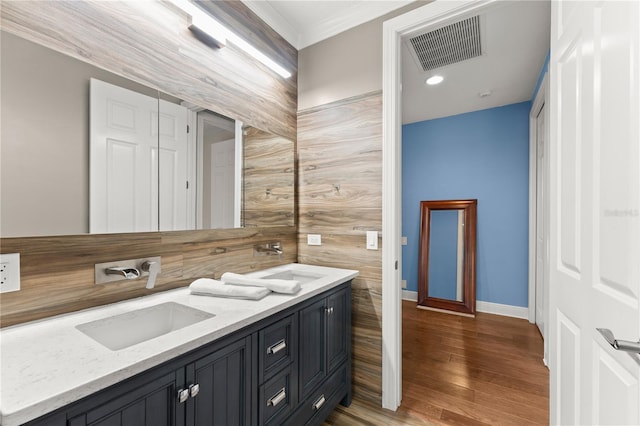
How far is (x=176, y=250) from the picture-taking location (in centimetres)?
141

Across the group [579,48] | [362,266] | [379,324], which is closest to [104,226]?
[362,266]

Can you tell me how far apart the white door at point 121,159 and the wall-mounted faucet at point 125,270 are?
0.14m

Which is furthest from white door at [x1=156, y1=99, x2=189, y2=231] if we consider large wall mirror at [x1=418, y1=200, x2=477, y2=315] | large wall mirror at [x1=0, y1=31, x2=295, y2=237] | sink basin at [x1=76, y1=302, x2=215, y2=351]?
large wall mirror at [x1=418, y1=200, x2=477, y2=315]

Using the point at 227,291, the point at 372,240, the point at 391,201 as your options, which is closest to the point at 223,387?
the point at 227,291

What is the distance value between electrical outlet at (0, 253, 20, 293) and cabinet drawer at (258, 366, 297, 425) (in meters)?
0.91

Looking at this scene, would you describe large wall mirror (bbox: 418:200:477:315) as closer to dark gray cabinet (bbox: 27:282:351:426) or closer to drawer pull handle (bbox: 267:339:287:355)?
dark gray cabinet (bbox: 27:282:351:426)

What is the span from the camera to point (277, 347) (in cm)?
120

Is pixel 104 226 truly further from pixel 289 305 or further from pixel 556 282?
pixel 556 282

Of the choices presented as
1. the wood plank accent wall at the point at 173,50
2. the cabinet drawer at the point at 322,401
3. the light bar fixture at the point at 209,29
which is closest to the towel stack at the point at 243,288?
the cabinet drawer at the point at 322,401

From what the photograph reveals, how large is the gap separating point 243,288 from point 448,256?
3.14 metres

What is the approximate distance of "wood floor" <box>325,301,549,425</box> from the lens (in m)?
1.70

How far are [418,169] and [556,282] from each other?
289 centimetres

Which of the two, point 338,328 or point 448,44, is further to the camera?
point 448,44

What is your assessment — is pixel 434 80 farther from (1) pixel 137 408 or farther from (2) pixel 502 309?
(1) pixel 137 408
